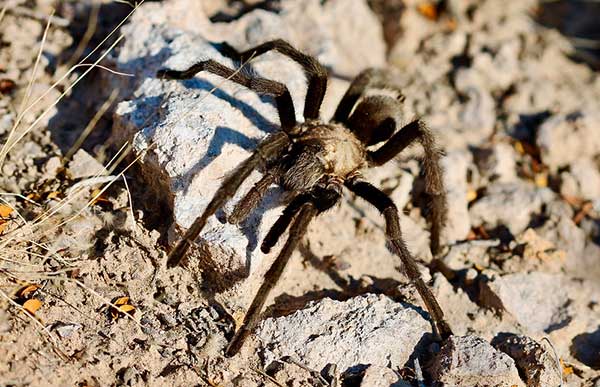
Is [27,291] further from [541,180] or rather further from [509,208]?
[541,180]

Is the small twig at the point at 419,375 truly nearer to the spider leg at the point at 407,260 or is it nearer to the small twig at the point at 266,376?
the spider leg at the point at 407,260

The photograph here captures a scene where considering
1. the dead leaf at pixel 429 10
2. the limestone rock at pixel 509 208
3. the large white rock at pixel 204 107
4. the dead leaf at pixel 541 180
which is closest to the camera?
the large white rock at pixel 204 107

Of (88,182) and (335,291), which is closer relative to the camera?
(88,182)

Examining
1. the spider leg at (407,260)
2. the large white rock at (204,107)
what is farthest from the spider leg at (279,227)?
the spider leg at (407,260)

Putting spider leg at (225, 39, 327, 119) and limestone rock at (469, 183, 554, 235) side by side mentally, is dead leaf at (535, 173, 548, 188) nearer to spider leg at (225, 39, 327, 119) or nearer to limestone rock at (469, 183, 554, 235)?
limestone rock at (469, 183, 554, 235)

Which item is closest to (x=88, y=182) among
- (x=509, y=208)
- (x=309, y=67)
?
(x=309, y=67)

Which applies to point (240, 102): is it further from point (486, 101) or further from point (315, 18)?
point (486, 101)
